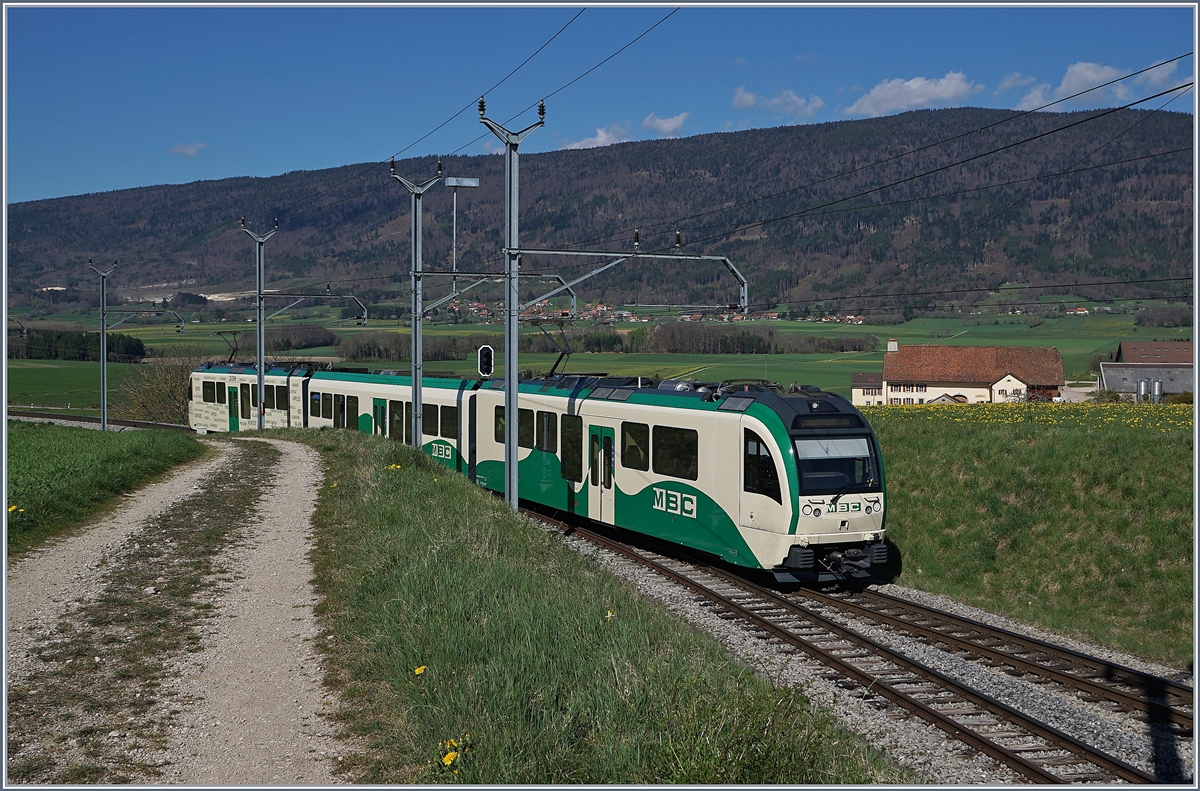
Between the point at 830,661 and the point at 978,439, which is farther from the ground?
the point at 978,439

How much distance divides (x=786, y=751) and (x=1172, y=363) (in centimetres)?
7572

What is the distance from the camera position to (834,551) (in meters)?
15.2

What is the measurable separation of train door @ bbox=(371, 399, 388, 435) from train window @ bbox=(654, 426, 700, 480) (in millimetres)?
15917

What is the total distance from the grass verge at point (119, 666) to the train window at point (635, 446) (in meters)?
6.78

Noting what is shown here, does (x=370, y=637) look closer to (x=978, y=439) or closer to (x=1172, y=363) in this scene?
(x=978, y=439)

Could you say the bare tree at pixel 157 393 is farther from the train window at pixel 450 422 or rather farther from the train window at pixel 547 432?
the train window at pixel 547 432

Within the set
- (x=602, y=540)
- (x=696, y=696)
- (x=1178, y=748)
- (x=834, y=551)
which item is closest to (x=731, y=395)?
(x=834, y=551)

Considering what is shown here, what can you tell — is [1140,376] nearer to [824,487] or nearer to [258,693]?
[824,487]

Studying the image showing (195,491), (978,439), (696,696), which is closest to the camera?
(696,696)

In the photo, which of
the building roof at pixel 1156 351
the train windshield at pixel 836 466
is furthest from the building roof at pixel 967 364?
the train windshield at pixel 836 466

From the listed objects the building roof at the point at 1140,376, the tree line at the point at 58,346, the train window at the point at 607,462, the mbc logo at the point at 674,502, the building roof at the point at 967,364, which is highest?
the tree line at the point at 58,346

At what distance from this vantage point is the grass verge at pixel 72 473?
15055 mm

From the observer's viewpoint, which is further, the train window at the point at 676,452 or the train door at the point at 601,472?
the train door at the point at 601,472

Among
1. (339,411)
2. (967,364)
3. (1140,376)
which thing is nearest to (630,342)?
(339,411)
